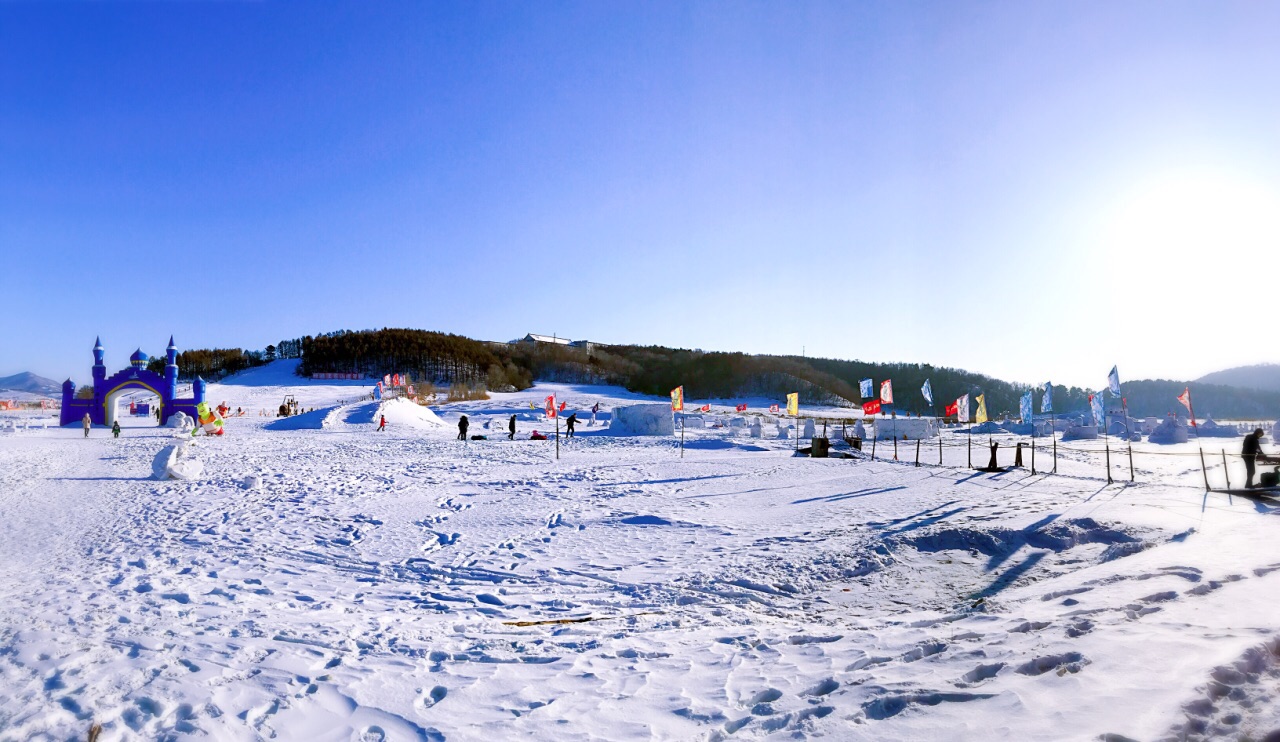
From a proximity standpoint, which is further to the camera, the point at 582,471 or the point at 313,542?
the point at 582,471

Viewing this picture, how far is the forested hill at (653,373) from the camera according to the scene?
3834 inches

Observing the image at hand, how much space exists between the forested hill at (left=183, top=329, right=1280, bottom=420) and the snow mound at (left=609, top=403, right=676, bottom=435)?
174 feet

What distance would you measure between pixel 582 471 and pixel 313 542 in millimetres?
8862

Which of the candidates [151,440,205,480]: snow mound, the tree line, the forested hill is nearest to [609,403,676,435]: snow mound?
[151,440,205,480]: snow mound

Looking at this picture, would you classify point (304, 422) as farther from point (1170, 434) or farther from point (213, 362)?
point (213, 362)

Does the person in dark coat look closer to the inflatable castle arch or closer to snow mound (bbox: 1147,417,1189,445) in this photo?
snow mound (bbox: 1147,417,1189,445)

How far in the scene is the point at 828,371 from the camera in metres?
128

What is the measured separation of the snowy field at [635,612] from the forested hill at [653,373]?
7404 cm

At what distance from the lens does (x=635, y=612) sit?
638 cm

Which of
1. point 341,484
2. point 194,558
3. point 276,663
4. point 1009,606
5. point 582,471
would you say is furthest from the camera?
point 582,471

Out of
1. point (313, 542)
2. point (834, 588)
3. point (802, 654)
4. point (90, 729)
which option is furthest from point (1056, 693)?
point (313, 542)

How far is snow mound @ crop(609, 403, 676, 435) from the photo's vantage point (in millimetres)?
32594

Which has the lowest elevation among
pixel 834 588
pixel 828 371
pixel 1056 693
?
pixel 834 588

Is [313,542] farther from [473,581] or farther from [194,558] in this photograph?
[473,581]
